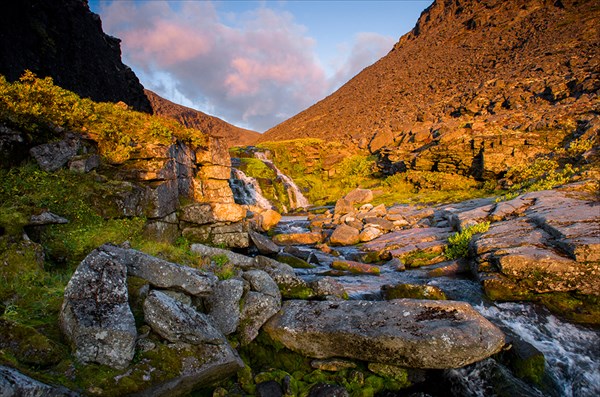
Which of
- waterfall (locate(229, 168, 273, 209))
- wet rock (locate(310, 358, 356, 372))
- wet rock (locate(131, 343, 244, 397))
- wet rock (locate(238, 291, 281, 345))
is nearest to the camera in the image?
wet rock (locate(131, 343, 244, 397))

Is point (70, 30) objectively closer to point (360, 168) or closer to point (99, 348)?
point (360, 168)

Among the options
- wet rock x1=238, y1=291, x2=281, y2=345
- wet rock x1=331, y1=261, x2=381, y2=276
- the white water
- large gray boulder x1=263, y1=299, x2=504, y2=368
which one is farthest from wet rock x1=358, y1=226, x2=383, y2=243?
wet rock x1=238, y1=291, x2=281, y2=345

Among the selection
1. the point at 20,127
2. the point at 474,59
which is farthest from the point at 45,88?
the point at 474,59

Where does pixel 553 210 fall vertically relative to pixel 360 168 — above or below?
below

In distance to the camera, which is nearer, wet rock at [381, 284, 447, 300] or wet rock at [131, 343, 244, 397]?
wet rock at [131, 343, 244, 397]

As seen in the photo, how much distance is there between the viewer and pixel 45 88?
361 inches

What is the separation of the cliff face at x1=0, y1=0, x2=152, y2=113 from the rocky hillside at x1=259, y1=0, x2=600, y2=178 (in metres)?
34.6

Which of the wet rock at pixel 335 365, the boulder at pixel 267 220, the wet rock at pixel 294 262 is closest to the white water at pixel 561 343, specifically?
the wet rock at pixel 335 365

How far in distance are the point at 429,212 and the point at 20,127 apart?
65.2 feet

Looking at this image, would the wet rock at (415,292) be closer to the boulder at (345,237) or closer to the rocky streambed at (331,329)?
the rocky streambed at (331,329)

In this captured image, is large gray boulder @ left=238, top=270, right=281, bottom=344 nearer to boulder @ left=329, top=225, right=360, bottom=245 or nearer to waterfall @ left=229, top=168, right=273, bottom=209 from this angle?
boulder @ left=329, top=225, right=360, bottom=245

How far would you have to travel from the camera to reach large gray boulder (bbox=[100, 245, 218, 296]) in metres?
5.27

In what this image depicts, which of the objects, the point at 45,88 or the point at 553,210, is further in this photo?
the point at 553,210

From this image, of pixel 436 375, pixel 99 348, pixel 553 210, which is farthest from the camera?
pixel 553 210
